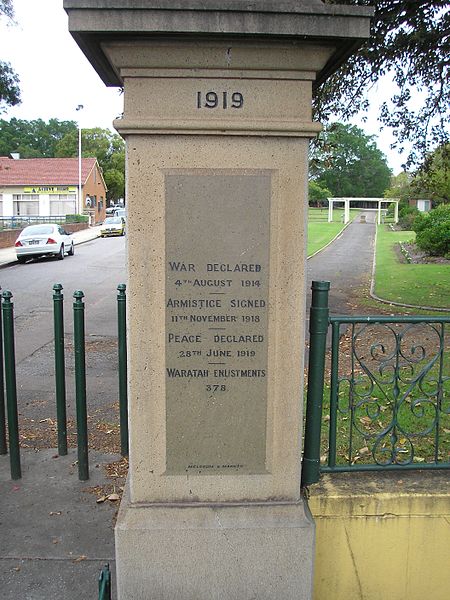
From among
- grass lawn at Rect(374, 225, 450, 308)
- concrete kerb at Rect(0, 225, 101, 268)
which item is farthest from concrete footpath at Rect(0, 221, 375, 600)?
concrete kerb at Rect(0, 225, 101, 268)

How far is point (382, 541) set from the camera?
10.8 ft

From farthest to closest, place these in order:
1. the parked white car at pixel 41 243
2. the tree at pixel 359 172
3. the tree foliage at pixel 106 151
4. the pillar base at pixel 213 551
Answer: the tree at pixel 359 172 → the tree foliage at pixel 106 151 → the parked white car at pixel 41 243 → the pillar base at pixel 213 551

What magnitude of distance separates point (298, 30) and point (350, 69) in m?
9.13

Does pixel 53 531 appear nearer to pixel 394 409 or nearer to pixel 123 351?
pixel 123 351

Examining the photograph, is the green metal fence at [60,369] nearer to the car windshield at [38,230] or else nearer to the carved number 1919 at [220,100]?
the carved number 1919 at [220,100]

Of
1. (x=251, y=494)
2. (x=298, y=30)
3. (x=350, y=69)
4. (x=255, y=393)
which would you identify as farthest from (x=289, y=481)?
(x=350, y=69)

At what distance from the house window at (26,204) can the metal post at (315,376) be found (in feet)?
201

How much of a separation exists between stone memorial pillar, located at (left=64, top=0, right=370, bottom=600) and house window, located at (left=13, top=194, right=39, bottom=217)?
201ft

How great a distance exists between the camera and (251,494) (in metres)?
3.15

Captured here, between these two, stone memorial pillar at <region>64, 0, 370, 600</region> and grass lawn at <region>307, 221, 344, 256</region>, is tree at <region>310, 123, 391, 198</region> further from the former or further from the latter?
stone memorial pillar at <region>64, 0, 370, 600</region>

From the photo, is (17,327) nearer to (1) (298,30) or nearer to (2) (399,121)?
(2) (399,121)

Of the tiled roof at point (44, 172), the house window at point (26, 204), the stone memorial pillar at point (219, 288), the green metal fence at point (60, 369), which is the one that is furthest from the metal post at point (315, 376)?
the house window at point (26, 204)

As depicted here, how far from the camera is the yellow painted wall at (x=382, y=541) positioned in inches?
129

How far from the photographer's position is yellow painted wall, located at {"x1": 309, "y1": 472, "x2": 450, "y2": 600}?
3268 mm
